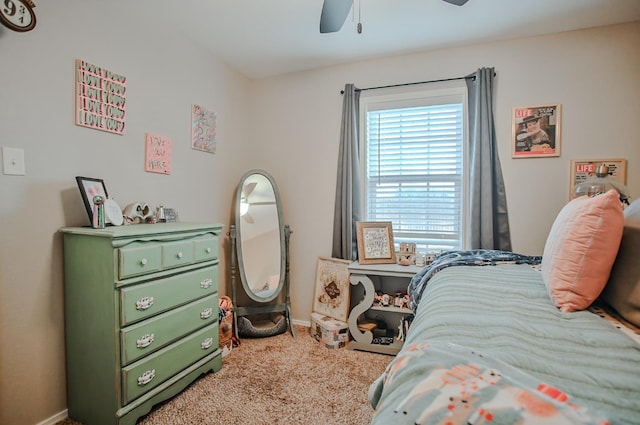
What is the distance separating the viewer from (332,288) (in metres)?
2.86

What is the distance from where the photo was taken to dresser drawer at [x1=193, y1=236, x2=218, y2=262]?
1996 millimetres

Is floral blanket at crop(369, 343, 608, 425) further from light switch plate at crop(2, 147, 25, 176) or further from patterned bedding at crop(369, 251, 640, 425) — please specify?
light switch plate at crop(2, 147, 25, 176)

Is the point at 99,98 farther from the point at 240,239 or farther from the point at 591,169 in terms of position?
the point at 591,169

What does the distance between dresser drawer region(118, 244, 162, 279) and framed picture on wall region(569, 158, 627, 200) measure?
2860mm

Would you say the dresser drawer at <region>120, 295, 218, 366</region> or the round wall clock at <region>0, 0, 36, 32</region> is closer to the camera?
→ the round wall clock at <region>0, 0, 36, 32</region>

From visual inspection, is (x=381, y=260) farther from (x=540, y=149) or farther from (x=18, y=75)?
(x=18, y=75)

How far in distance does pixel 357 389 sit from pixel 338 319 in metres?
0.78

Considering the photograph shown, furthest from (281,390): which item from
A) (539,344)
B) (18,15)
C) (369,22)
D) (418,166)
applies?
(369,22)

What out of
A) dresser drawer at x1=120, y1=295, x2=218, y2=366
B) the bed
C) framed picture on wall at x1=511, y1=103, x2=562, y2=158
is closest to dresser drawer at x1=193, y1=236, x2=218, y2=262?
dresser drawer at x1=120, y1=295, x2=218, y2=366

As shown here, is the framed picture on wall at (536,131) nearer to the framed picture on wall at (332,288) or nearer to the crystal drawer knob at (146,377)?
the framed picture on wall at (332,288)

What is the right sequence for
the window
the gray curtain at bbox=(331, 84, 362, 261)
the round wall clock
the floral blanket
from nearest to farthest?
the floral blanket → the round wall clock → the window → the gray curtain at bbox=(331, 84, 362, 261)

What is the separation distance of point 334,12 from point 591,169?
2139 millimetres

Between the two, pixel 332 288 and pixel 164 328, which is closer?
pixel 164 328

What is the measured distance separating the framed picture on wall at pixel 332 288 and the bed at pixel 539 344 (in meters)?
1.39
